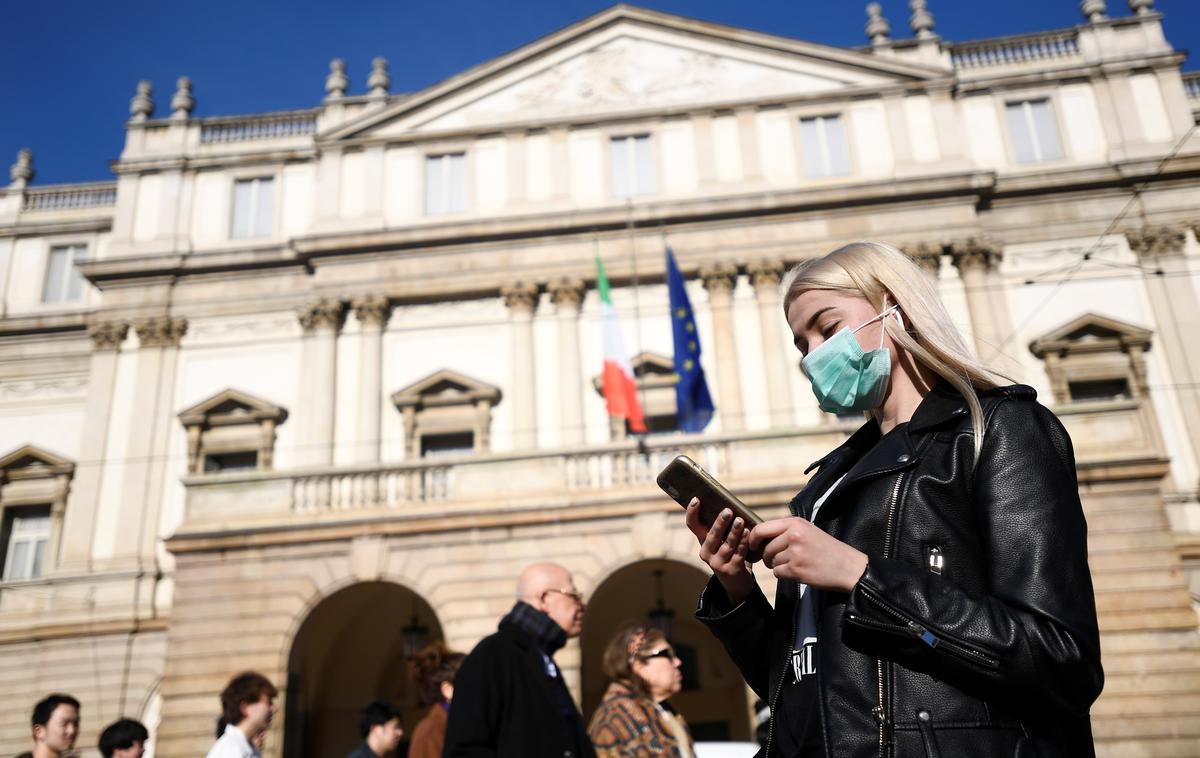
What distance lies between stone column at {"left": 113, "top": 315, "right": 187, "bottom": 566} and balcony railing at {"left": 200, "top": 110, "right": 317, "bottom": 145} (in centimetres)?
527

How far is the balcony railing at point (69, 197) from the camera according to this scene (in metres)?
25.7

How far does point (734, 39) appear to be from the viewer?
2328 cm

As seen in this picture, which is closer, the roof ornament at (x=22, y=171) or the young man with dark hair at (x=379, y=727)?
the young man with dark hair at (x=379, y=727)

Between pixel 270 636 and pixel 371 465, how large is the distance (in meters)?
3.04

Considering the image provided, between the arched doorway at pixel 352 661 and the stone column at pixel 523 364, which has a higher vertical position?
the stone column at pixel 523 364

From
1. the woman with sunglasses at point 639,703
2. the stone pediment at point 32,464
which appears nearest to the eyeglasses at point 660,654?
the woman with sunglasses at point 639,703

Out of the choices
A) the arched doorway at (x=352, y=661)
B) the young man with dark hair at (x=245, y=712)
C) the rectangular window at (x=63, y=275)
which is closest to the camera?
the young man with dark hair at (x=245, y=712)

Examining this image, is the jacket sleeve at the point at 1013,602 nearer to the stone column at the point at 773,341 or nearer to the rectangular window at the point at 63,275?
the stone column at the point at 773,341

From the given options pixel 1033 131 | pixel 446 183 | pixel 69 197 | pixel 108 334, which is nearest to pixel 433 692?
pixel 446 183

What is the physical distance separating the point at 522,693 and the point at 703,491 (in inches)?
109

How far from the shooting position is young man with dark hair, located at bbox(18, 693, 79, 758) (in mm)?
6473

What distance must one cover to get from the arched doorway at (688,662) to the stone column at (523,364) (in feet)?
12.8

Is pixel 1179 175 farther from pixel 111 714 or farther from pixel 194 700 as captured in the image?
pixel 111 714

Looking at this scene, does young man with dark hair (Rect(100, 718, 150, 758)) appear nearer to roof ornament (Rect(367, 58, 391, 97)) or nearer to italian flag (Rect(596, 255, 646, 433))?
italian flag (Rect(596, 255, 646, 433))
